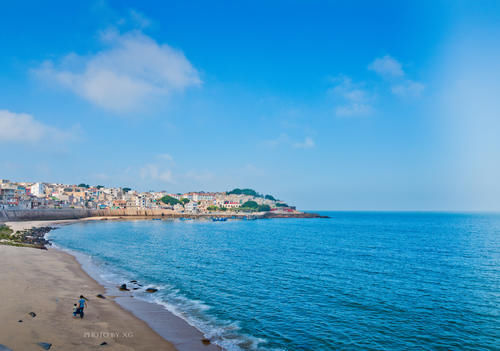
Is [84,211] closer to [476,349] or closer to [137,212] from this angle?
[137,212]

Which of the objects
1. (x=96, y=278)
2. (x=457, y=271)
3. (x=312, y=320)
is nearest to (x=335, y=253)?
(x=457, y=271)

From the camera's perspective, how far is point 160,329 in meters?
16.4

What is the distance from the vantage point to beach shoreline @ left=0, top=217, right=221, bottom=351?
13.7m

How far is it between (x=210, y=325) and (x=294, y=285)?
10.9 meters

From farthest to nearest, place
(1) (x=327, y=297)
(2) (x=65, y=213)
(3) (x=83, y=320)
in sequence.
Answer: (2) (x=65, y=213) → (1) (x=327, y=297) → (3) (x=83, y=320)

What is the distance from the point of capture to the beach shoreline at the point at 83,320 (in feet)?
44.9

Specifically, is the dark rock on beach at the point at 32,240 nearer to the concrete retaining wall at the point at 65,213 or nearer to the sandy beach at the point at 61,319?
the sandy beach at the point at 61,319

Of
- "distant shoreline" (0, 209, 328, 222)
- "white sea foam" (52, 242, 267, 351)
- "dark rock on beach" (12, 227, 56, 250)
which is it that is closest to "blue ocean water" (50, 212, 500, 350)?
"white sea foam" (52, 242, 267, 351)

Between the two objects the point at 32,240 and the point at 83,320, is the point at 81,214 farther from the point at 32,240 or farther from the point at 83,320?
the point at 83,320

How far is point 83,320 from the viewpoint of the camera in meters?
16.4

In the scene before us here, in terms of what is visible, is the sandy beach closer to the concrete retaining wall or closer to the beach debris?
the beach debris

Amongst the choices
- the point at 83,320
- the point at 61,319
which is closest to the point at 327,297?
the point at 83,320

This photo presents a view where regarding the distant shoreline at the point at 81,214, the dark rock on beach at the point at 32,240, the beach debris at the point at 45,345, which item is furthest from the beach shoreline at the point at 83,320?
the distant shoreline at the point at 81,214

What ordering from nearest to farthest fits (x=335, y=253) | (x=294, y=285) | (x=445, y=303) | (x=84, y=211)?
(x=445, y=303)
(x=294, y=285)
(x=335, y=253)
(x=84, y=211)
